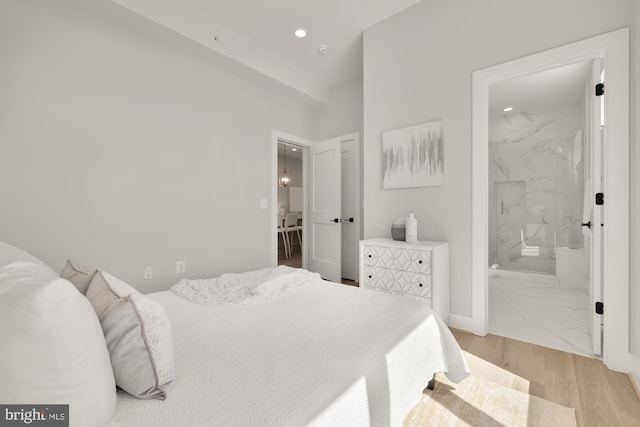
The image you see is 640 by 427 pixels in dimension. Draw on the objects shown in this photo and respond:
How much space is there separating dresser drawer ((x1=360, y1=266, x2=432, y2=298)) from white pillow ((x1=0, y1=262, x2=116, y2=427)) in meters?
2.22

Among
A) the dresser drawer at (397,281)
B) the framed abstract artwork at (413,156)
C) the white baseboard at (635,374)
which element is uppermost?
the framed abstract artwork at (413,156)

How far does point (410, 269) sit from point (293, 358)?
1.74 meters

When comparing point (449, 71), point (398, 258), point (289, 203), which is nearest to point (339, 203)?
point (398, 258)

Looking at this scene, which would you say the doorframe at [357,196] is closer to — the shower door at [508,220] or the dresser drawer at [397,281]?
the dresser drawer at [397,281]

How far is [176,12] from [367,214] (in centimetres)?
277

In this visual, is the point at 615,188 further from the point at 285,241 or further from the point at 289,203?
the point at 289,203

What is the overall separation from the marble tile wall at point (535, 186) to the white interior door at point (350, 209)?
2.91m

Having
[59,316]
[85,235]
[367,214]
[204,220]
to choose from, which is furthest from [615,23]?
[85,235]

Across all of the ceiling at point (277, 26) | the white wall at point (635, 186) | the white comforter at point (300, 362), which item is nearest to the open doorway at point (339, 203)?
the ceiling at point (277, 26)

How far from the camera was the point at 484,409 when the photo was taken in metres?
1.50

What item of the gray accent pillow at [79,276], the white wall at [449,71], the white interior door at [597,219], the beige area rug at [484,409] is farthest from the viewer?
the white wall at [449,71]

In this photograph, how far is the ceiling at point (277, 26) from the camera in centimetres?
279

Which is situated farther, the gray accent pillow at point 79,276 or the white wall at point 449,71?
the white wall at point 449,71

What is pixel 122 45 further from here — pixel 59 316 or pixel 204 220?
pixel 59 316
